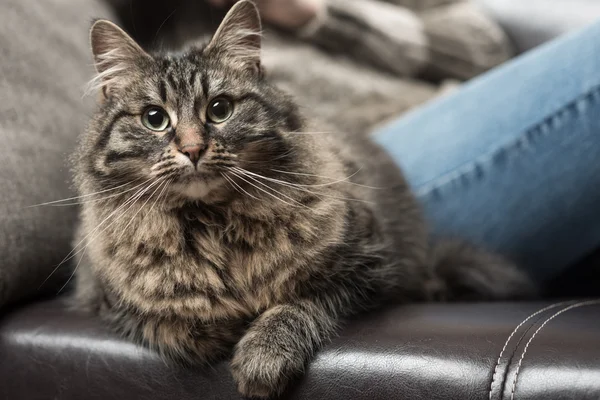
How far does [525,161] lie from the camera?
5.04 ft

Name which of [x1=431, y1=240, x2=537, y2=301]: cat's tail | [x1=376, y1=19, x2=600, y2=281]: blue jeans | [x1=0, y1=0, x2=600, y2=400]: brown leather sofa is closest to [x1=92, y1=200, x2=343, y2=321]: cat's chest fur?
[x1=0, y1=0, x2=600, y2=400]: brown leather sofa

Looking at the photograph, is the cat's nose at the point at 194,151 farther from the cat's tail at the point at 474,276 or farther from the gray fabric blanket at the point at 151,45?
the cat's tail at the point at 474,276

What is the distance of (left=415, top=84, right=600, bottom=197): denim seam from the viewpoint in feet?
4.84

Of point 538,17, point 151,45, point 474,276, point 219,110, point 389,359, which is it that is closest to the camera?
point 389,359

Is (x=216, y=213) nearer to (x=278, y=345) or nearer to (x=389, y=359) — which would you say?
(x=278, y=345)

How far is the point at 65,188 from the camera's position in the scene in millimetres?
1425

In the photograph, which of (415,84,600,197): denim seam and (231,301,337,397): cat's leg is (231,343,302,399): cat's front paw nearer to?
(231,301,337,397): cat's leg

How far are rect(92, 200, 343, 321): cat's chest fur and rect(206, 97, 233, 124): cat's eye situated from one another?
18 centimetres

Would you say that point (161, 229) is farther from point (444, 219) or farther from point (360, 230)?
point (444, 219)

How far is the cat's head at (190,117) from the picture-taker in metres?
1.07

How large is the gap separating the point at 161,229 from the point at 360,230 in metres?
0.41

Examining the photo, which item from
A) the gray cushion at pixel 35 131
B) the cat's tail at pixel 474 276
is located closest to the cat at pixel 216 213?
the gray cushion at pixel 35 131

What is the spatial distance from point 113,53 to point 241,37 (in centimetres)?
27

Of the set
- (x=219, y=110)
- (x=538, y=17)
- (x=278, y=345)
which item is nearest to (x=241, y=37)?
(x=219, y=110)
